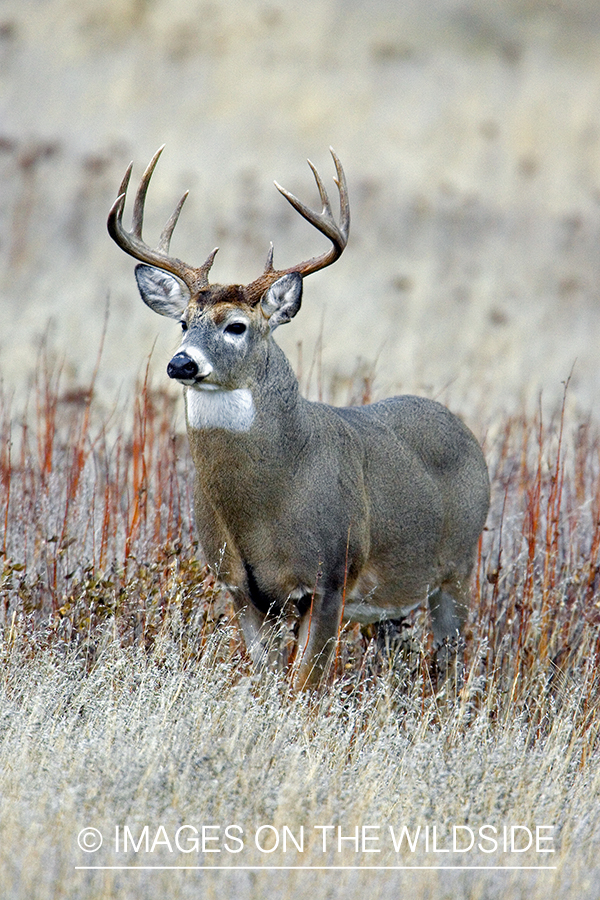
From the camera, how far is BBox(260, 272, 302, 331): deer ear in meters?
5.67

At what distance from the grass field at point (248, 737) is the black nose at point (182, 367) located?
1.16 meters

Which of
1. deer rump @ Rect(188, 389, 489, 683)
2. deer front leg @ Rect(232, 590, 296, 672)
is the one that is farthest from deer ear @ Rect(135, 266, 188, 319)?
deer front leg @ Rect(232, 590, 296, 672)

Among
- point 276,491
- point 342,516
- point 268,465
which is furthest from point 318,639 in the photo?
point 268,465

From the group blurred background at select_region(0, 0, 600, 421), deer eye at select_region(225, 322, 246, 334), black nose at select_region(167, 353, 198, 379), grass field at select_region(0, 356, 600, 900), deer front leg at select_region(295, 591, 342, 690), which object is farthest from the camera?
blurred background at select_region(0, 0, 600, 421)

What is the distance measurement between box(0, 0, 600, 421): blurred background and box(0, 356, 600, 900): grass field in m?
8.00

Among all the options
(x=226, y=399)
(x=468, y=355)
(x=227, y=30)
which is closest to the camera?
(x=226, y=399)

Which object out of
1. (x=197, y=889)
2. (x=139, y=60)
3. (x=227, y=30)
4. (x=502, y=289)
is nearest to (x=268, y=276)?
(x=197, y=889)

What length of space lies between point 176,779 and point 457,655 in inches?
90.7

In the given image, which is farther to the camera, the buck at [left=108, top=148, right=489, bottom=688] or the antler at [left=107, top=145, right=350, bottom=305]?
the antler at [left=107, top=145, right=350, bottom=305]

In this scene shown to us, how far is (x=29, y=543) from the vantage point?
22.3 ft

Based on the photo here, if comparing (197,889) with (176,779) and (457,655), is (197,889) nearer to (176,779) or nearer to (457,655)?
(176,779)

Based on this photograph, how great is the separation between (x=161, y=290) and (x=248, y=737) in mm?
2146

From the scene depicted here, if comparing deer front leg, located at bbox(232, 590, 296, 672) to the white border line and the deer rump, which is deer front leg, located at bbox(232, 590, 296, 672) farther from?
the white border line

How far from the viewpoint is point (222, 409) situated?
5.57 meters
